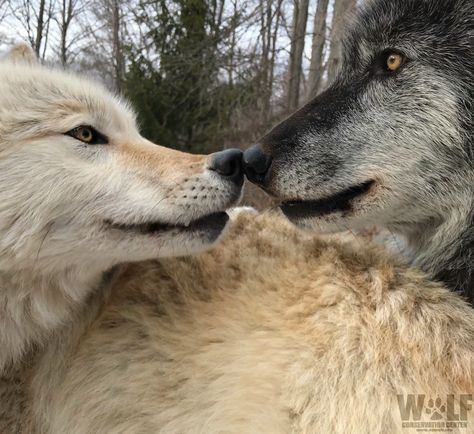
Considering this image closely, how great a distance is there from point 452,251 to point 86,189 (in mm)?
1419

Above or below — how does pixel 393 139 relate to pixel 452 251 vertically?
above

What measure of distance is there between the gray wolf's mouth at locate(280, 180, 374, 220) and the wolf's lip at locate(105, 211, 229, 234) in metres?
0.32

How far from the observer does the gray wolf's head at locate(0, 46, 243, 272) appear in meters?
1.70

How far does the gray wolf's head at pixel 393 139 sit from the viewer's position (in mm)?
1909

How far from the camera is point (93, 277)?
1.85 m

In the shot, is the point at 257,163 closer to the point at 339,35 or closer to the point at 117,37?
the point at 339,35

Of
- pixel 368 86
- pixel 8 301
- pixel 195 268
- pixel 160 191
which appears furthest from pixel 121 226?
pixel 368 86

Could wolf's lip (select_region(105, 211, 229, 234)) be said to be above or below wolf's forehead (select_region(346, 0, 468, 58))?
below

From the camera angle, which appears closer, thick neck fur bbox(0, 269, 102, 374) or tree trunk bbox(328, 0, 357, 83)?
thick neck fur bbox(0, 269, 102, 374)

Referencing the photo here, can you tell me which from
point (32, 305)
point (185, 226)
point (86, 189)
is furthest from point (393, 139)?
point (32, 305)

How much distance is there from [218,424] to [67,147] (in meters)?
1.11

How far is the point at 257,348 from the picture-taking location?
1591 mm

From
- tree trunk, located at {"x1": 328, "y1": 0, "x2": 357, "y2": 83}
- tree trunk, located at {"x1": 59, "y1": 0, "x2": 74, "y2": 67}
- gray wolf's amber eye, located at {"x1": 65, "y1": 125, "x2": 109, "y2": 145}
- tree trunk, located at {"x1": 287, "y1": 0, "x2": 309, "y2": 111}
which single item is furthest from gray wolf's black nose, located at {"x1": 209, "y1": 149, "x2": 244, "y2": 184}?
tree trunk, located at {"x1": 59, "y1": 0, "x2": 74, "y2": 67}

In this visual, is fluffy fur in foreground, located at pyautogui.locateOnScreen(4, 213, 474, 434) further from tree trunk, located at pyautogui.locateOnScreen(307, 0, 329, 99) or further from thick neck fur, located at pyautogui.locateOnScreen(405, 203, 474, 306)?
tree trunk, located at pyautogui.locateOnScreen(307, 0, 329, 99)
